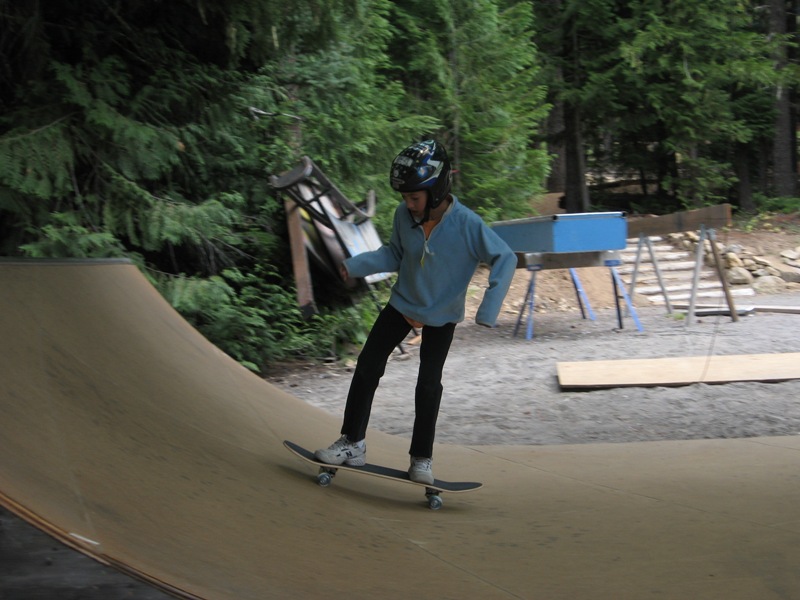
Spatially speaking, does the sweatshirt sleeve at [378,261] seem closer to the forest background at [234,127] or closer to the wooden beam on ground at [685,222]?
the forest background at [234,127]

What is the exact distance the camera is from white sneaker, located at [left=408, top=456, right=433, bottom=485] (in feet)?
13.5

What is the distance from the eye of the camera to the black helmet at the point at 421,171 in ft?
13.1

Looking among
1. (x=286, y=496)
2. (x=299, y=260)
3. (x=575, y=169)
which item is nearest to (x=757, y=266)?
(x=575, y=169)

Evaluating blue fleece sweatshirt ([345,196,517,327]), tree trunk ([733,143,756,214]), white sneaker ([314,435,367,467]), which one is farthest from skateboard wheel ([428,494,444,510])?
tree trunk ([733,143,756,214])

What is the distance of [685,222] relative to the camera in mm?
11703

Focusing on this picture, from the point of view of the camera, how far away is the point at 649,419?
268 inches

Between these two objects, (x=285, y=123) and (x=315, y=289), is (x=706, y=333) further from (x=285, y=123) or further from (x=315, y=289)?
(x=285, y=123)

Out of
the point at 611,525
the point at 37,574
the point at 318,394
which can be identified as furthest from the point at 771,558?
the point at 318,394

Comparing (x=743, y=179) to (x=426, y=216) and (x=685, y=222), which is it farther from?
(x=426, y=216)

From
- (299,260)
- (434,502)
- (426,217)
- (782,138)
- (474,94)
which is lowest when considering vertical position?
(434,502)

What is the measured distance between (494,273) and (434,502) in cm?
119

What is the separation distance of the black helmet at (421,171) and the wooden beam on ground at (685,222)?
8.01 metres

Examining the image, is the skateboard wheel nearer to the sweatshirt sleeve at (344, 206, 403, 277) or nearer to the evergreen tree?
the sweatshirt sleeve at (344, 206, 403, 277)

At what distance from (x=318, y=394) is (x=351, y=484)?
13.4 feet
